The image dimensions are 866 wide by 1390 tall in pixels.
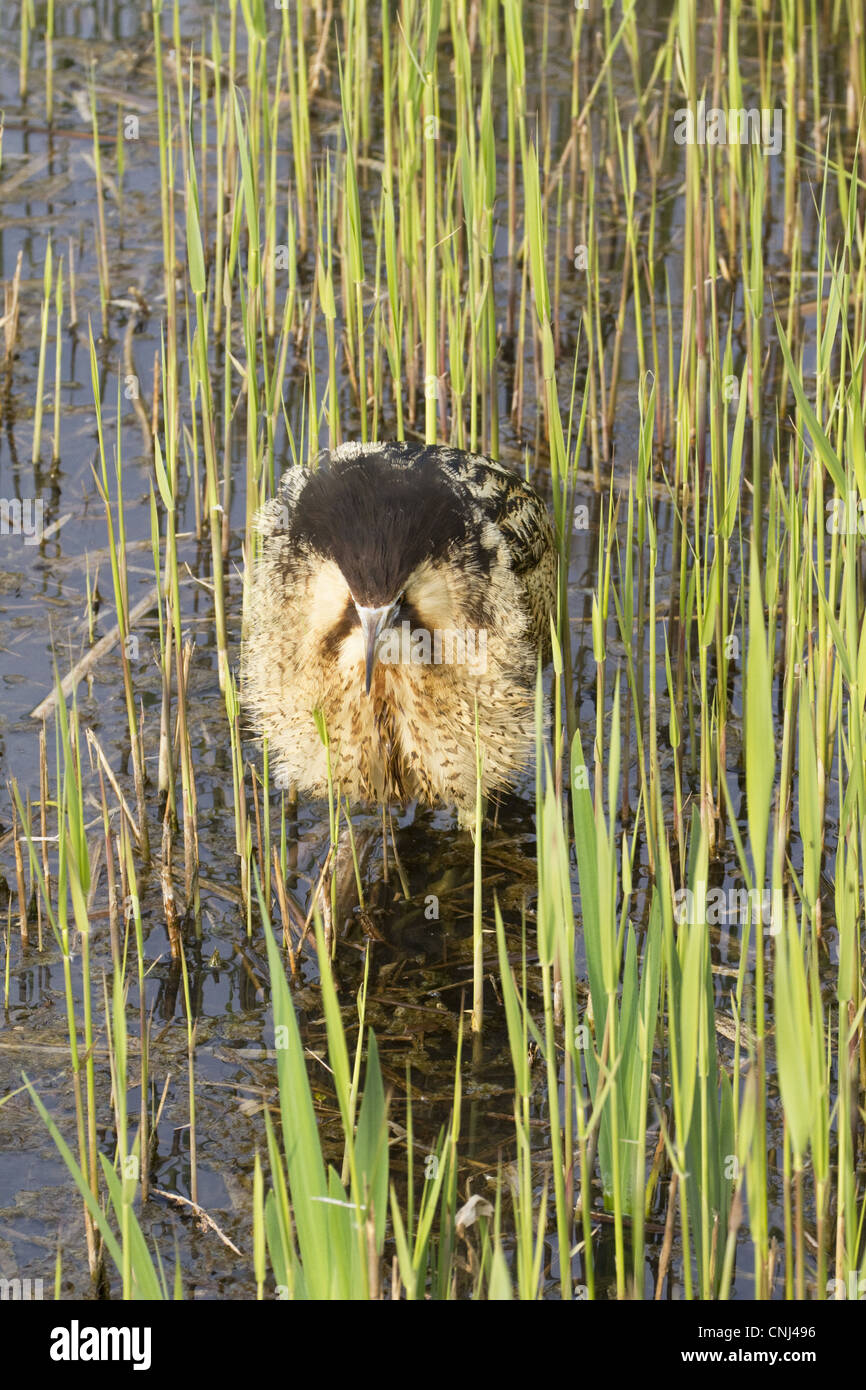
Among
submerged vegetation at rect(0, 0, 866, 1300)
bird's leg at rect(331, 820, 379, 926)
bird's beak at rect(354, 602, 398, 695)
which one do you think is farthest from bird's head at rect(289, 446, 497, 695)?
bird's leg at rect(331, 820, 379, 926)

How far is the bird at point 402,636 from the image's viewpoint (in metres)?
3.90

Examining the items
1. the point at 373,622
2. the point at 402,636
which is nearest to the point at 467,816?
the point at 402,636

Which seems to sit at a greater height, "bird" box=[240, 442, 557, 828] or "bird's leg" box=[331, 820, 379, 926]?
"bird" box=[240, 442, 557, 828]

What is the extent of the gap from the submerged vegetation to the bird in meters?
0.16

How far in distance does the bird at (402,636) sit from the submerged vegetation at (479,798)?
16 cm

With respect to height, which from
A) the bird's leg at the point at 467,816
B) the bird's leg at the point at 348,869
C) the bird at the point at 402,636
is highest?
the bird at the point at 402,636

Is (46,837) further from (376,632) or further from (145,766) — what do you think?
(376,632)

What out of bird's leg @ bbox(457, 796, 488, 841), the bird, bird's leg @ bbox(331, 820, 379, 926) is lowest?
bird's leg @ bbox(331, 820, 379, 926)

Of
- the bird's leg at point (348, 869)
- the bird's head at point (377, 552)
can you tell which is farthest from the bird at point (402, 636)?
the bird's leg at point (348, 869)

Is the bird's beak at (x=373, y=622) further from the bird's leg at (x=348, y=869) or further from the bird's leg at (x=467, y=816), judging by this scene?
the bird's leg at (x=467, y=816)

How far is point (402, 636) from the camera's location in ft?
13.0

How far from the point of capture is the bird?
12.8 ft

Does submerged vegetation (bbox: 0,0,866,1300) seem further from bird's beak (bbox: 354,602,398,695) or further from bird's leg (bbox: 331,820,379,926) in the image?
bird's beak (bbox: 354,602,398,695)
